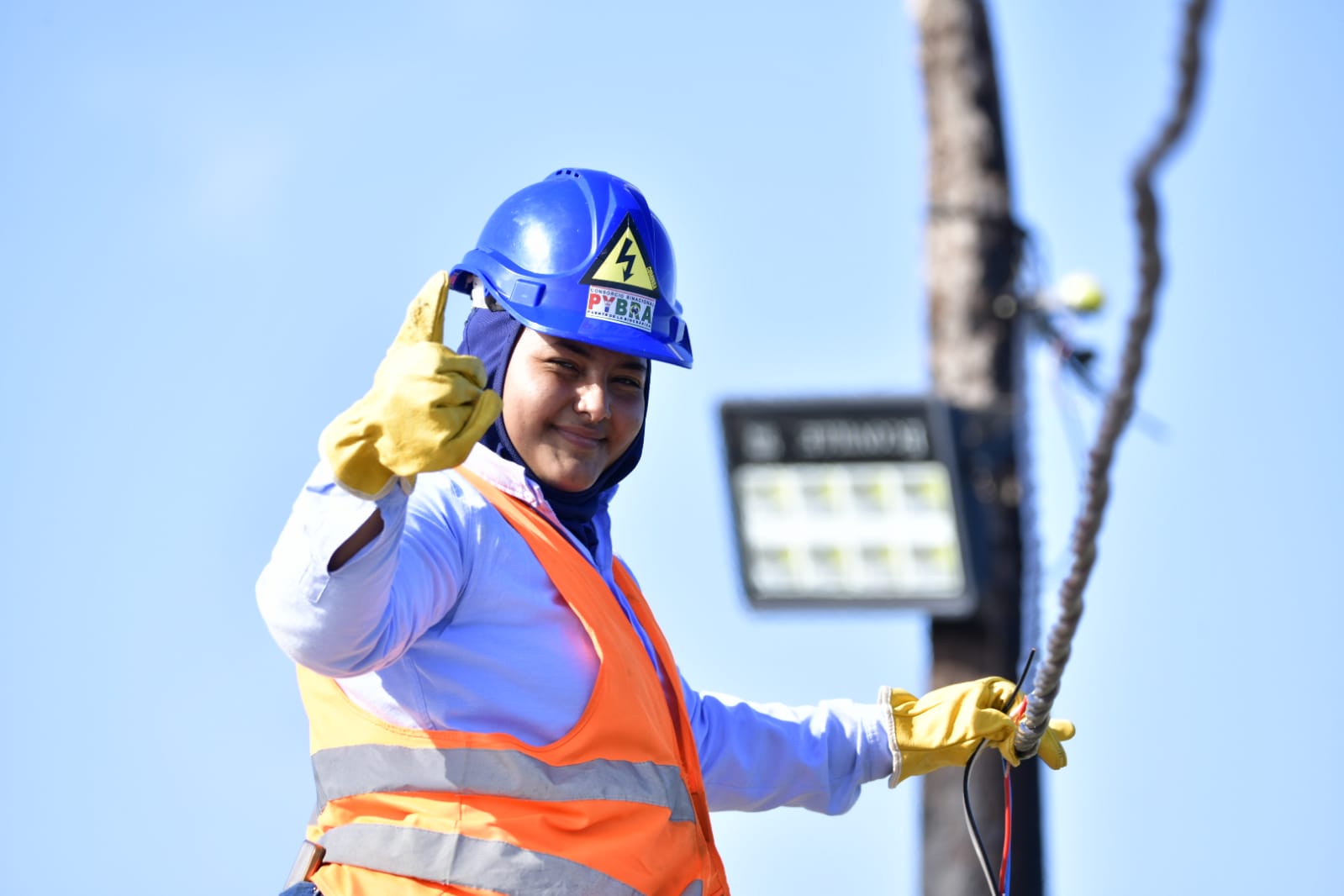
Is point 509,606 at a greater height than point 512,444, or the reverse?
point 512,444

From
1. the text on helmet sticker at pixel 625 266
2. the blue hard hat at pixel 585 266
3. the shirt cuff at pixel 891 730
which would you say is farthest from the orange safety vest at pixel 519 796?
the shirt cuff at pixel 891 730

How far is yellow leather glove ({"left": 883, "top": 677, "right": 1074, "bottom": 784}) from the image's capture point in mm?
3812

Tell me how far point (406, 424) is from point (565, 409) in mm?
776

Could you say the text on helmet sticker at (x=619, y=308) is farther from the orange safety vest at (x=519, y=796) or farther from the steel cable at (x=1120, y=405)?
the steel cable at (x=1120, y=405)

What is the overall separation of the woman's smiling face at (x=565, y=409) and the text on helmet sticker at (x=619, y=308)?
A: 61mm

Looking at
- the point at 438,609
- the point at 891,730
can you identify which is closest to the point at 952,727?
the point at 891,730

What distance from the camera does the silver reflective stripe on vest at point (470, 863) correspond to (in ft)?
9.49

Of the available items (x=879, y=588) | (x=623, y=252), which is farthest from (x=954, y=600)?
(x=623, y=252)

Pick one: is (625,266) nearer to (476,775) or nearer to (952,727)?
(476,775)

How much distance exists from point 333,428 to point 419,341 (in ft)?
A: 0.71

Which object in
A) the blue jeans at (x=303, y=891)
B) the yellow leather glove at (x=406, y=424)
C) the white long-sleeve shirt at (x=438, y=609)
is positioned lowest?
the blue jeans at (x=303, y=891)

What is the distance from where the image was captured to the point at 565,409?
131 inches

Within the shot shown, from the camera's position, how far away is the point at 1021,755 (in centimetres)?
381

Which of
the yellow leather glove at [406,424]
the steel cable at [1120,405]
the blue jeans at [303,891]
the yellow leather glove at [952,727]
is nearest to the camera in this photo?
the steel cable at [1120,405]
